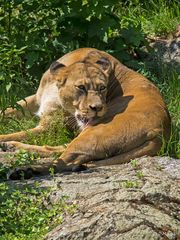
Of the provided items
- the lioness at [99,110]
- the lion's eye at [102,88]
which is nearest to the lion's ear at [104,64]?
the lioness at [99,110]

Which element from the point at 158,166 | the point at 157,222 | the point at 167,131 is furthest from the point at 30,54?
the point at 157,222

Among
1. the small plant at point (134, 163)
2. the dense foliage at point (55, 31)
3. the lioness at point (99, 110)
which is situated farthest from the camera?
the dense foliage at point (55, 31)

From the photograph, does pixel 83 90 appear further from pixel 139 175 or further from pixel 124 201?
pixel 124 201

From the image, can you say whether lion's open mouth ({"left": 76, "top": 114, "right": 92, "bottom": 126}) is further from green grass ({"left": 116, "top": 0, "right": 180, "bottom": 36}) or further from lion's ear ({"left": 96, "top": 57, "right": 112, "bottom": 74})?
green grass ({"left": 116, "top": 0, "right": 180, "bottom": 36})

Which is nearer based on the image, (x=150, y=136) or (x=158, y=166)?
(x=158, y=166)

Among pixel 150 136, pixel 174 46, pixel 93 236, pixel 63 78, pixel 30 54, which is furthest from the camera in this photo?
pixel 174 46

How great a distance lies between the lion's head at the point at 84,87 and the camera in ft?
24.6

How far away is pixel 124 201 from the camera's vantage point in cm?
566

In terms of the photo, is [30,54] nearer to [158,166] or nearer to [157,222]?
[158,166]

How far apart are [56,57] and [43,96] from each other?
1101 millimetres

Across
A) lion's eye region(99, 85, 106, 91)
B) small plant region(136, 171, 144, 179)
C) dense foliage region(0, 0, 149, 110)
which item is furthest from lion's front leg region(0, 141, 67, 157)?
small plant region(136, 171, 144, 179)

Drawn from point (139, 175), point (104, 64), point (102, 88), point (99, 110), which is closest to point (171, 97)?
point (104, 64)

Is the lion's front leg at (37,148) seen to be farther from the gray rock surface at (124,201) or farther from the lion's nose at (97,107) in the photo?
the gray rock surface at (124,201)

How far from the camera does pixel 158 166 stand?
660 cm
